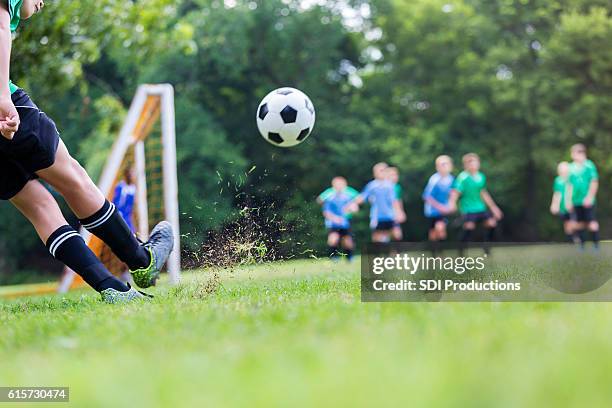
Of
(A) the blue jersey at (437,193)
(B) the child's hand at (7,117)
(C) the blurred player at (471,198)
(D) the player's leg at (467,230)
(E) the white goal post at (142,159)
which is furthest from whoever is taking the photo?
(A) the blue jersey at (437,193)

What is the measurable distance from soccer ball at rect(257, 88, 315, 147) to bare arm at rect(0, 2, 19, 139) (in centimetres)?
276

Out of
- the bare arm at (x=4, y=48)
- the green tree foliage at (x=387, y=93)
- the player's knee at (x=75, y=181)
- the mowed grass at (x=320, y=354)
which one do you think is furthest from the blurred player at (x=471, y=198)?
the green tree foliage at (x=387, y=93)

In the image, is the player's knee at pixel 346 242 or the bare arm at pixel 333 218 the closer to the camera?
the bare arm at pixel 333 218

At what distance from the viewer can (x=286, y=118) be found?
665 centimetres

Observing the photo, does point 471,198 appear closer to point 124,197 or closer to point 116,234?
point 124,197

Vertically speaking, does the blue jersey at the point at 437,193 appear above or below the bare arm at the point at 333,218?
above

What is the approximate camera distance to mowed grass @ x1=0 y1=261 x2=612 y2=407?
213 centimetres

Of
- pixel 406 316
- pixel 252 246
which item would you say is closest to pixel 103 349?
pixel 406 316

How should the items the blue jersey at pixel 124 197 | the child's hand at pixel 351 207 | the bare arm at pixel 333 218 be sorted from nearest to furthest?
the blue jersey at pixel 124 197 → the child's hand at pixel 351 207 → the bare arm at pixel 333 218

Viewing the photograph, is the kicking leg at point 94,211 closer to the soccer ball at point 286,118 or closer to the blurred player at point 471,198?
the soccer ball at point 286,118

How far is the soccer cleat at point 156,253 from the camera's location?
4.84m

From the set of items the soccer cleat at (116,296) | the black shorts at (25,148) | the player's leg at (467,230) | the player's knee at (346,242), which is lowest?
the player's knee at (346,242)

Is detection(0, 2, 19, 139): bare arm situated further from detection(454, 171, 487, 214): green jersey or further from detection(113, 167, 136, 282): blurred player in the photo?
detection(454, 171, 487, 214): green jersey

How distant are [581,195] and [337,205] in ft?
14.7
